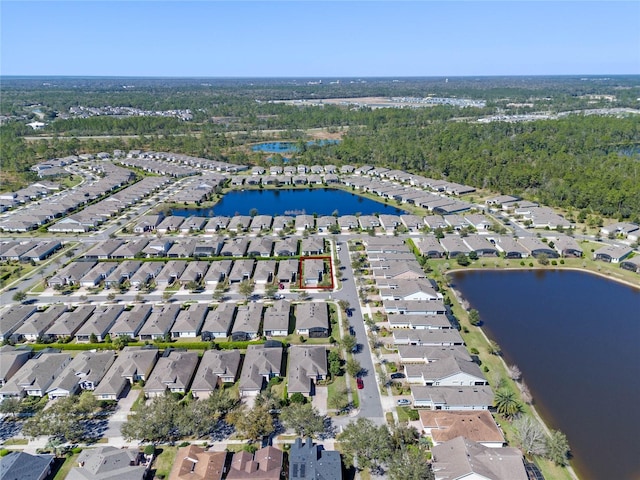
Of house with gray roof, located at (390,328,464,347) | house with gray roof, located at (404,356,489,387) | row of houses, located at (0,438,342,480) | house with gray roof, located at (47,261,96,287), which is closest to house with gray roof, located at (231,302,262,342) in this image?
house with gray roof, located at (390,328,464,347)

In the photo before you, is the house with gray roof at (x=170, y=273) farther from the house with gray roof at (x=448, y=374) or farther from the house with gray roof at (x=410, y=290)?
the house with gray roof at (x=448, y=374)

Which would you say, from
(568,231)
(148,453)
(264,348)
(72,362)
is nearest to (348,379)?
(264,348)

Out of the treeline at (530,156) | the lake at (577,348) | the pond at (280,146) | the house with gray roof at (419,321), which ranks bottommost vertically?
the lake at (577,348)

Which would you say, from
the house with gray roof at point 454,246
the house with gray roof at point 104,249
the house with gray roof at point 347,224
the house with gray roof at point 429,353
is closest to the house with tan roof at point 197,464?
the house with gray roof at point 429,353

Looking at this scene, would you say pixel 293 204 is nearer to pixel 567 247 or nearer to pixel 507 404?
pixel 567 247

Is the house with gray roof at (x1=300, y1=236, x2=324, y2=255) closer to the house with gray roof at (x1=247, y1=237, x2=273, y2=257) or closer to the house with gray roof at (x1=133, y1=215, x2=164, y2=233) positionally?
the house with gray roof at (x1=247, y1=237, x2=273, y2=257)

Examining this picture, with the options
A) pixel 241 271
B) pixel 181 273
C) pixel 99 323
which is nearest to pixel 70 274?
pixel 181 273
